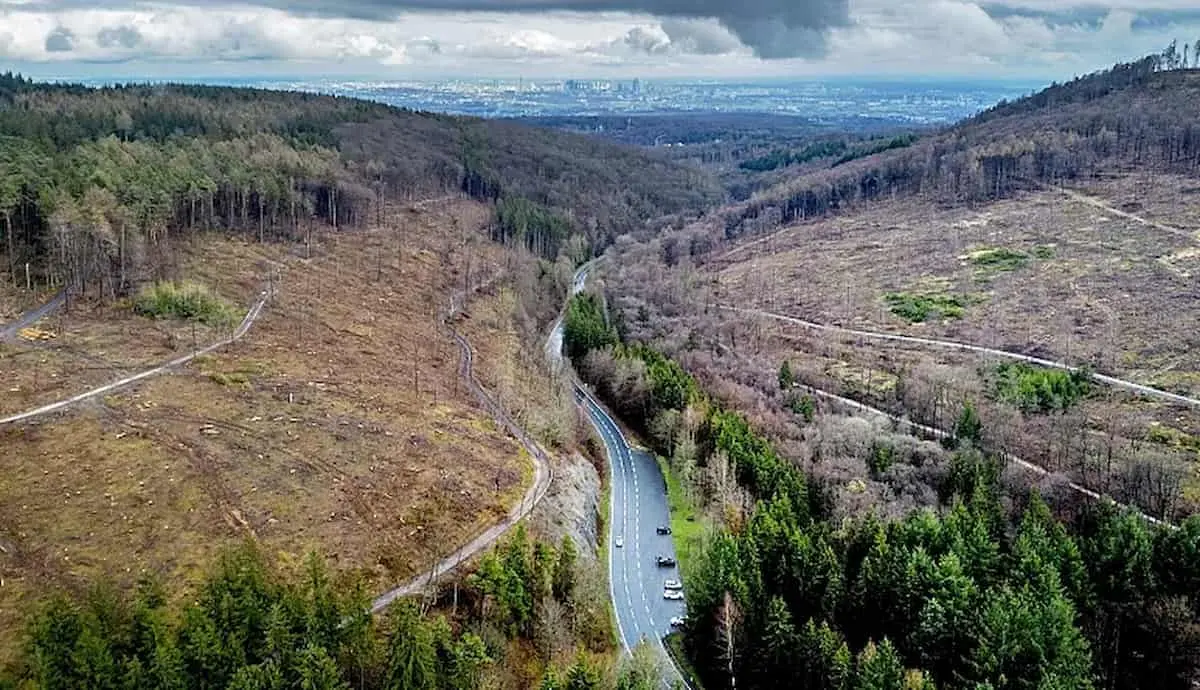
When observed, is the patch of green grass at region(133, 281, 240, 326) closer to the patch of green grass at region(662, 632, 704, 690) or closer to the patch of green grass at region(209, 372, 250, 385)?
the patch of green grass at region(209, 372, 250, 385)

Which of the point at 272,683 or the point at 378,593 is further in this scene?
the point at 378,593

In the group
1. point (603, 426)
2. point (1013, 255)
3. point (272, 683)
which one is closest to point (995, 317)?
point (1013, 255)

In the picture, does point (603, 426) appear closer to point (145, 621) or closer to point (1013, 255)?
point (145, 621)

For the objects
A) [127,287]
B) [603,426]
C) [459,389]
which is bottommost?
[603,426]

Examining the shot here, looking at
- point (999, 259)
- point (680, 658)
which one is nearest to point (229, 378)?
point (680, 658)

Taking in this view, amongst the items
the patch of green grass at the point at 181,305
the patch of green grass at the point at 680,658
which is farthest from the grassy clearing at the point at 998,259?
the patch of green grass at the point at 181,305

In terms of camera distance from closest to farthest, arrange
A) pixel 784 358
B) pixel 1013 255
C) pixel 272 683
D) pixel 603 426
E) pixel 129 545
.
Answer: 1. pixel 272 683
2. pixel 129 545
3. pixel 603 426
4. pixel 784 358
5. pixel 1013 255

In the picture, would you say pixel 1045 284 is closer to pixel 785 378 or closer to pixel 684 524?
pixel 785 378
